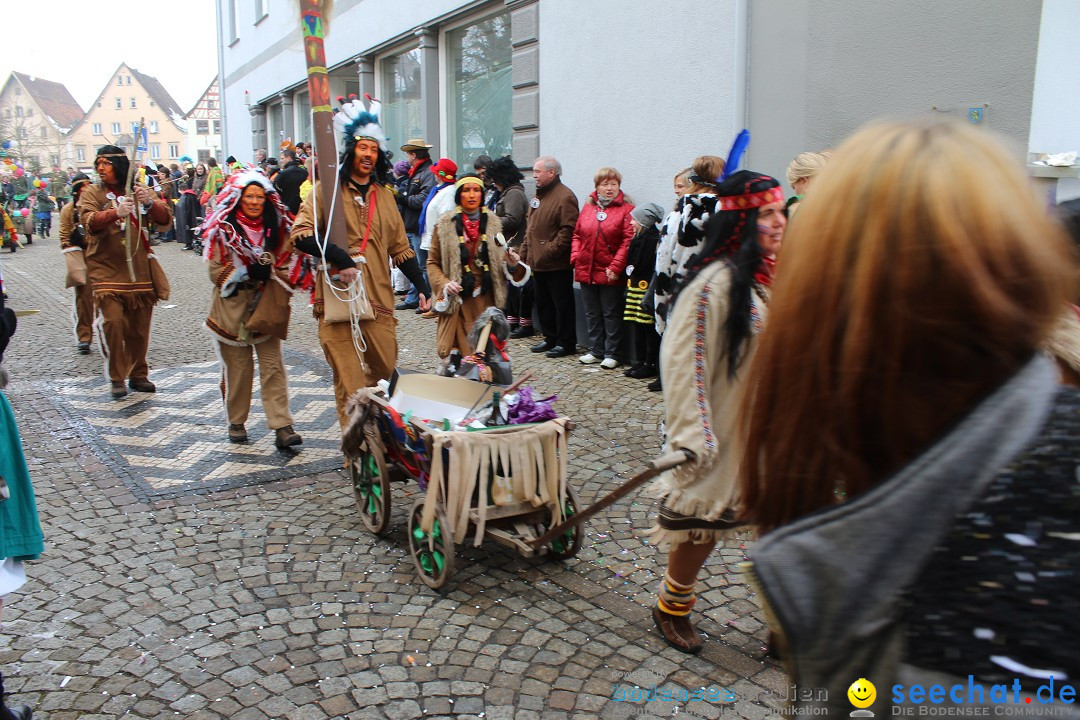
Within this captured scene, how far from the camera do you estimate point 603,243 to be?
7574 millimetres

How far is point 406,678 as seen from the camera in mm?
2961

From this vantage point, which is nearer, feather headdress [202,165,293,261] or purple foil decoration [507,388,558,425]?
purple foil decoration [507,388,558,425]

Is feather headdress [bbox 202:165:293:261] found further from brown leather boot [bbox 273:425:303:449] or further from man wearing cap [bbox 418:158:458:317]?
man wearing cap [bbox 418:158:458:317]

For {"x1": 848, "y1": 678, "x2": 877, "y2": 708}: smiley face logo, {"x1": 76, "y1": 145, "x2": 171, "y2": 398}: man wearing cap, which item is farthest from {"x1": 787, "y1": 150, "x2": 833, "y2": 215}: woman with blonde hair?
{"x1": 76, "y1": 145, "x2": 171, "y2": 398}: man wearing cap

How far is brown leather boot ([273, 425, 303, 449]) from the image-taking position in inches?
218

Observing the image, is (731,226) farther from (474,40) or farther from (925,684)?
(474,40)

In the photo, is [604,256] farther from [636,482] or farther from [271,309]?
[636,482]

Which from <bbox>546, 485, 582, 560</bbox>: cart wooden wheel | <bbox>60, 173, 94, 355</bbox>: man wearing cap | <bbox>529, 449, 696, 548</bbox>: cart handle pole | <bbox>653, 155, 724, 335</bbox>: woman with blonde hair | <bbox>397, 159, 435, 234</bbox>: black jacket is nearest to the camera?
<bbox>529, 449, 696, 548</bbox>: cart handle pole

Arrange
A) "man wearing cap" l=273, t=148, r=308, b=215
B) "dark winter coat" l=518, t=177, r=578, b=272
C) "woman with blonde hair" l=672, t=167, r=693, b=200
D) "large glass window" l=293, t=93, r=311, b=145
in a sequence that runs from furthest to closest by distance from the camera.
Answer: "large glass window" l=293, t=93, r=311, b=145, "dark winter coat" l=518, t=177, r=578, b=272, "man wearing cap" l=273, t=148, r=308, b=215, "woman with blonde hair" l=672, t=167, r=693, b=200

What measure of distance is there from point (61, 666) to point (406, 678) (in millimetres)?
1340

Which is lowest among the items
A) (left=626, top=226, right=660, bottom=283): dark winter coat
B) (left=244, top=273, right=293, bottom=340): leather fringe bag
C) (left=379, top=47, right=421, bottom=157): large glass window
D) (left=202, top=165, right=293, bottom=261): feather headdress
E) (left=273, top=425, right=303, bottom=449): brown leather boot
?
(left=273, top=425, right=303, bottom=449): brown leather boot

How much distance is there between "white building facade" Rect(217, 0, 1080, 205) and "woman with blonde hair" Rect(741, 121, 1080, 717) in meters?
1.59

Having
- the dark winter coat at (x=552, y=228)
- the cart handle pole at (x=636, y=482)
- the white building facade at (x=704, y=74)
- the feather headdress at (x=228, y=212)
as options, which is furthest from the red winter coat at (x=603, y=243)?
the cart handle pole at (x=636, y=482)

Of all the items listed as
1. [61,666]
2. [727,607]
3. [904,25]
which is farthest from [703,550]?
[904,25]
